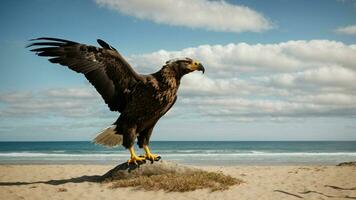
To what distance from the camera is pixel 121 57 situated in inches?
306

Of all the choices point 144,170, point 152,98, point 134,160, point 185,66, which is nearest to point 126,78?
point 152,98

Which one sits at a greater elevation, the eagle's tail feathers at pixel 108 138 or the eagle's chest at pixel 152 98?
the eagle's chest at pixel 152 98

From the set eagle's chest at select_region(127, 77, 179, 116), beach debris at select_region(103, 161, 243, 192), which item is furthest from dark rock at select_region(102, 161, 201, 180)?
eagle's chest at select_region(127, 77, 179, 116)

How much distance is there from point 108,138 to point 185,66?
2.49 m

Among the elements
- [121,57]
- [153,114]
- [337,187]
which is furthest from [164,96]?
[337,187]

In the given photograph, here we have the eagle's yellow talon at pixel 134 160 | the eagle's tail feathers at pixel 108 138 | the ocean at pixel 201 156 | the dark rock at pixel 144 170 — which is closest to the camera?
the eagle's tail feathers at pixel 108 138

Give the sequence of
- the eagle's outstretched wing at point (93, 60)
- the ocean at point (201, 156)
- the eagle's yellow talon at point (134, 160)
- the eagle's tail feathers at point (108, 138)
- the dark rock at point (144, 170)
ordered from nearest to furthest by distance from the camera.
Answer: the eagle's outstretched wing at point (93, 60), the eagle's tail feathers at point (108, 138), the eagle's yellow talon at point (134, 160), the dark rock at point (144, 170), the ocean at point (201, 156)

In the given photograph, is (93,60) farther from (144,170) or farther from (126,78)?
(144,170)

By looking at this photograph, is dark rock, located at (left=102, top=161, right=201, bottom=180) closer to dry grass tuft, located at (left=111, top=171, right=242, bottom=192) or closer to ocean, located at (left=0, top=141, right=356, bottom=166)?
Result: dry grass tuft, located at (left=111, top=171, right=242, bottom=192)

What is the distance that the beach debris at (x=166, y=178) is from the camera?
8656 millimetres

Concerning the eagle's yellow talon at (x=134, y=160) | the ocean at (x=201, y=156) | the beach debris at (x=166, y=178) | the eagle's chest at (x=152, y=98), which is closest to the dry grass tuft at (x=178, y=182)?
the beach debris at (x=166, y=178)

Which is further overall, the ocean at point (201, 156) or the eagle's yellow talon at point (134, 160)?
the ocean at point (201, 156)

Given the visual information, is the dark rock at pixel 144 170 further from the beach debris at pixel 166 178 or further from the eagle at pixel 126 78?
the eagle at pixel 126 78

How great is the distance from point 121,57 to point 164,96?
1191 mm
